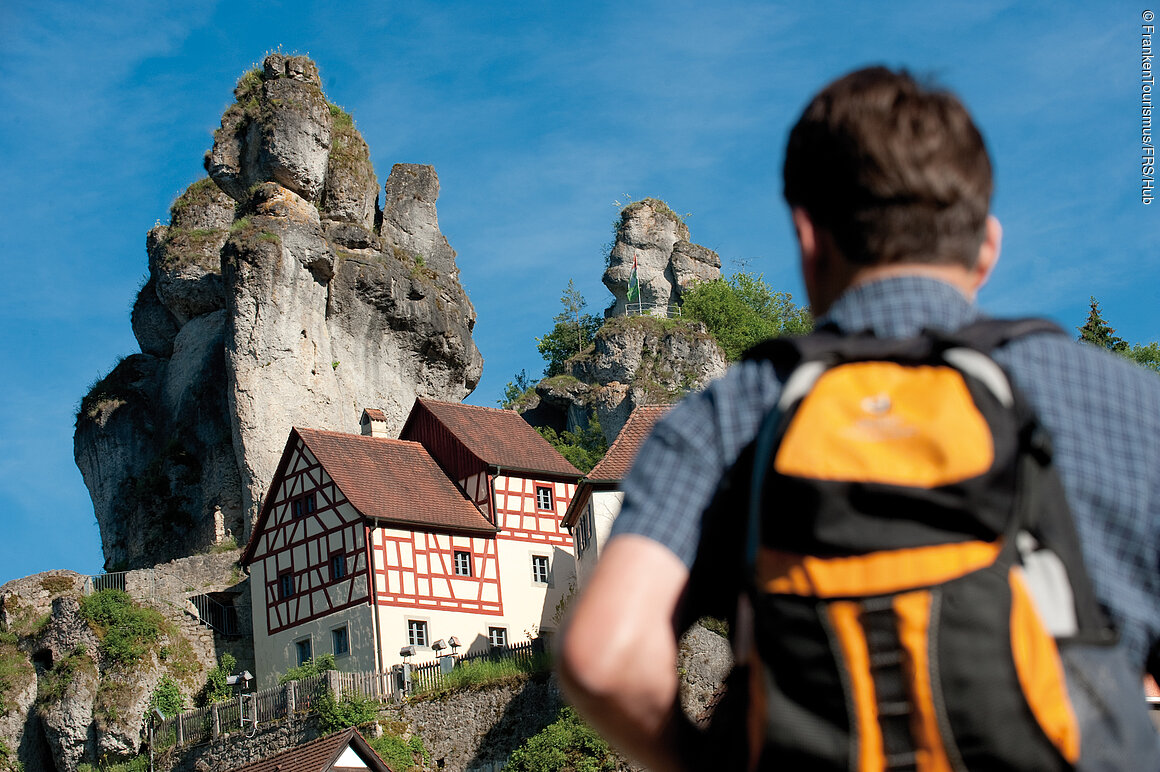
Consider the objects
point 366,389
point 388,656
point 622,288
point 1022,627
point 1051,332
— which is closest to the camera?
point 1022,627

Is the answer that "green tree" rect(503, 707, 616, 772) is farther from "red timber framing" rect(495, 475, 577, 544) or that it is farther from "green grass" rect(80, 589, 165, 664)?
"green grass" rect(80, 589, 165, 664)

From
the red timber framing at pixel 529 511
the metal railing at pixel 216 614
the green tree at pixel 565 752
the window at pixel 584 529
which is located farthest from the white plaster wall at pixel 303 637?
the green tree at pixel 565 752

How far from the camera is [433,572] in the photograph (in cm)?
3478

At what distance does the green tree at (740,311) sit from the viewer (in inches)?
2532

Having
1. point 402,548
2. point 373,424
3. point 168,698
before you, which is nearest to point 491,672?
point 402,548

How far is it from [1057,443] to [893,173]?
1.40 ft

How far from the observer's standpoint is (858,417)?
1.82 metres

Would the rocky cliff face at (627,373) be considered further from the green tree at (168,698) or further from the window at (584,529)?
the green tree at (168,698)

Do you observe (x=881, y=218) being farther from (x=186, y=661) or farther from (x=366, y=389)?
(x=366, y=389)

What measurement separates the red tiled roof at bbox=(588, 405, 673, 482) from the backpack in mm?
28546

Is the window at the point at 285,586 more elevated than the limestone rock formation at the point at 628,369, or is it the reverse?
the limestone rock formation at the point at 628,369

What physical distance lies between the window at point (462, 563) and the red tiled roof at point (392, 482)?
60 centimetres

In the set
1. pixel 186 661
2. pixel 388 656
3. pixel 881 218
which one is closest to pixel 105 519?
pixel 186 661

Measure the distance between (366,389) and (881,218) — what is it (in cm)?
4477
